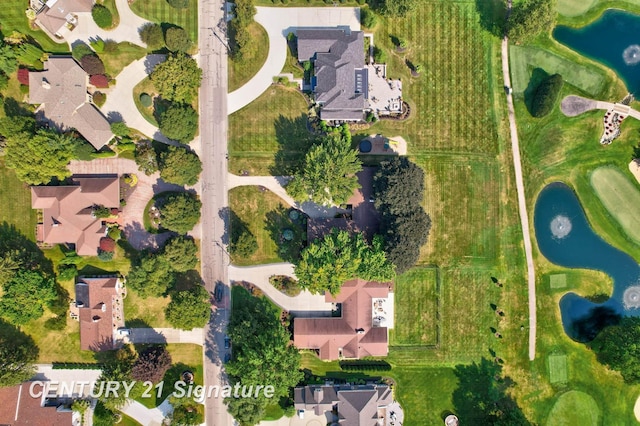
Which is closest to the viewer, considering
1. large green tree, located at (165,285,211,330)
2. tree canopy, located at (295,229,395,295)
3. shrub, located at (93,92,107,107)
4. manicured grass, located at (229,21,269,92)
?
tree canopy, located at (295,229,395,295)

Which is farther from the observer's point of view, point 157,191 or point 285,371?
point 157,191

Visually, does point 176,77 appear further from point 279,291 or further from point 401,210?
point 401,210

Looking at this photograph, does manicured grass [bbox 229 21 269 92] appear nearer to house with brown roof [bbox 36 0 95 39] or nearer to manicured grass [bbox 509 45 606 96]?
house with brown roof [bbox 36 0 95 39]

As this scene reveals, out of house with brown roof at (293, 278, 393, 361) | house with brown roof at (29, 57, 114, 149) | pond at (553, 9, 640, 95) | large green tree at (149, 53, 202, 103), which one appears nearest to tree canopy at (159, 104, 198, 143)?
large green tree at (149, 53, 202, 103)

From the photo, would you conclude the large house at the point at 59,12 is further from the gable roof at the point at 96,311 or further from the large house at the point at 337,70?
the gable roof at the point at 96,311

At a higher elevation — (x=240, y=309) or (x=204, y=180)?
(x=204, y=180)

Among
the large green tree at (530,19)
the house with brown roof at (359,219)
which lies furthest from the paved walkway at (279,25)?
the large green tree at (530,19)

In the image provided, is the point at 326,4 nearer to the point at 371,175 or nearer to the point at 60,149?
the point at 371,175

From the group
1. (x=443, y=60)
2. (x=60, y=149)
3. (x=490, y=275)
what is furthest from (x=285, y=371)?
(x=443, y=60)
